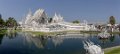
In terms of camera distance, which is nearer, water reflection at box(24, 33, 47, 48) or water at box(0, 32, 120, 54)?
water at box(0, 32, 120, 54)

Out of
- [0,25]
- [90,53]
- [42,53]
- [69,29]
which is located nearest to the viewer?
[90,53]

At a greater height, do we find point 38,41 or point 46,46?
point 38,41

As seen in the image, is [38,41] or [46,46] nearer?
[46,46]

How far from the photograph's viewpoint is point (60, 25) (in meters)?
186

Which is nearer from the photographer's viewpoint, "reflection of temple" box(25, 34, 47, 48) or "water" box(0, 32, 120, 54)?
"water" box(0, 32, 120, 54)

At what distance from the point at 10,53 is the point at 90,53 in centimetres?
3078

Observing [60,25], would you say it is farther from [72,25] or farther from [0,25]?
[0,25]

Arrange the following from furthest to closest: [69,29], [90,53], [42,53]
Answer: [69,29] → [42,53] → [90,53]

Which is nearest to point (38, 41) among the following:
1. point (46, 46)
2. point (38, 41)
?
point (38, 41)

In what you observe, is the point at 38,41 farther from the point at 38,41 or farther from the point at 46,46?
the point at 46,46

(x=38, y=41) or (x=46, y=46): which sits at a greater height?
(x=38, y=41)

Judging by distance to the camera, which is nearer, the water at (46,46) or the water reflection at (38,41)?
the water at (46,46)

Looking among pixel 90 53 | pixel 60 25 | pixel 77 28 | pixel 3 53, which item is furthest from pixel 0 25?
pixel 90 53

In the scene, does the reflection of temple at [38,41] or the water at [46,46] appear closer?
the water at [46,46]
